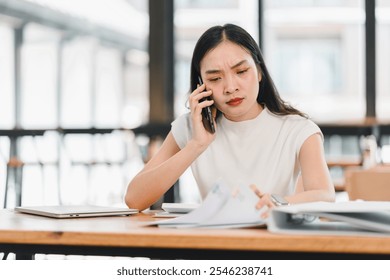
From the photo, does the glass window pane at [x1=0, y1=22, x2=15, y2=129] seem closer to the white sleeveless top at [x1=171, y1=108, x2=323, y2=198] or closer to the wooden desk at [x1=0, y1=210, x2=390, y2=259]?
the white sleeveless top at [x1=171, y1=108, x2=323, y2=198]

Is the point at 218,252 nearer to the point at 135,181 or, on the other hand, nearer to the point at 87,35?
the point at 135,181

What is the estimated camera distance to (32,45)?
18.9 ft

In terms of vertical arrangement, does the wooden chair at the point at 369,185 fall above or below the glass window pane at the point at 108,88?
below

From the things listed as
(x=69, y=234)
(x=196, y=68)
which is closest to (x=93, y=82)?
(x=196, y=68)

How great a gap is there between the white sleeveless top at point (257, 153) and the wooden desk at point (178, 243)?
2.35 ft

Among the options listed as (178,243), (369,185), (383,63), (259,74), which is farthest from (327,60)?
(178,243)

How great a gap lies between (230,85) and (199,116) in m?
0.12

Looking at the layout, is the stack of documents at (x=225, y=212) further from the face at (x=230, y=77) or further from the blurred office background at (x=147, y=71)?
the blurred office background at (x=147, y=71)

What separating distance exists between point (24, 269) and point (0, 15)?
4743 millimetres

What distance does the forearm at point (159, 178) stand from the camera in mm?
1802

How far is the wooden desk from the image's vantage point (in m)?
1.07

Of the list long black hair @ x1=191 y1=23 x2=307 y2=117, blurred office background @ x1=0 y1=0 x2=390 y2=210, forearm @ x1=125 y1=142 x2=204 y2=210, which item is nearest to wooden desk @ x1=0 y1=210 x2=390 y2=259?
forearm @ x1=125 y1=142 x2=204 y2=210

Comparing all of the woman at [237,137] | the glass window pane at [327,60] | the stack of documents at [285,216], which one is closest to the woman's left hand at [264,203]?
the stack of documents at [285,216]

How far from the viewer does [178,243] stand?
3.67 ft
